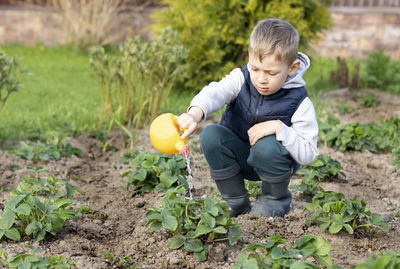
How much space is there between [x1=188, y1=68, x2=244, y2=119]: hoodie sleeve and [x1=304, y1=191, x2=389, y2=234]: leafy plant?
71 cm

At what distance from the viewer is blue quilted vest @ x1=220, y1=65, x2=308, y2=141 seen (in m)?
2.88

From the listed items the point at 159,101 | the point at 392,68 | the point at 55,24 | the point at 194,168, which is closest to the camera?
the point at 194,168

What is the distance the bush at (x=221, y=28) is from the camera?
19.4 feet

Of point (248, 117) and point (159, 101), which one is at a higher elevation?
point (248, 117)

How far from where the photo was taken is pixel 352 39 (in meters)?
10.0

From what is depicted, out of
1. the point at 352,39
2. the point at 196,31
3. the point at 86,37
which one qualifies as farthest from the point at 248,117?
the point at 352,39

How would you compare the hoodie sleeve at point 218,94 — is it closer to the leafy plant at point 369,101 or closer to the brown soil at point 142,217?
the brown soil at point 142,217

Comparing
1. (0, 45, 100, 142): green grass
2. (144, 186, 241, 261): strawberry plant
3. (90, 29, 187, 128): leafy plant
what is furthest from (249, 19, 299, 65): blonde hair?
(0, 45, 100, 142): green grass

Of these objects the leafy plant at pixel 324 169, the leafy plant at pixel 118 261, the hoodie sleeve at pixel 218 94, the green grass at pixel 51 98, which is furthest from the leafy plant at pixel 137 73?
the leafy plant at pixel 118 261

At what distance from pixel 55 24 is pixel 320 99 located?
6.07 m

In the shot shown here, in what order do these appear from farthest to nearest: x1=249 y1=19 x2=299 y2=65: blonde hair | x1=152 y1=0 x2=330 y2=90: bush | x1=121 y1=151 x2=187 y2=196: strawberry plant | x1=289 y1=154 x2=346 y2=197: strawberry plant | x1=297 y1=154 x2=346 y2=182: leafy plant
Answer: x1=152 y1=0 x2=330 y2=90: bush → x1=297 y1=154 x2=346 y2=182: leafy plant → x1=289 y1=154 x2=346 y2=197: strawberry plant → x1=121 y1=151 x2=187 y2=196: strawberry plant → x1=249 y1=19 x2=299 y2=65: blonde hair

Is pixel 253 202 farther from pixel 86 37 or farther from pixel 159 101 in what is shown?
pixel 86 37

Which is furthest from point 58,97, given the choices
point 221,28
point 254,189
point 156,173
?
point 254,189

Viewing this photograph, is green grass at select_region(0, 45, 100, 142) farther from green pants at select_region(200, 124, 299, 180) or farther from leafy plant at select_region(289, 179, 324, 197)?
leafy plant at select_region(289, 179, 324, 197)
